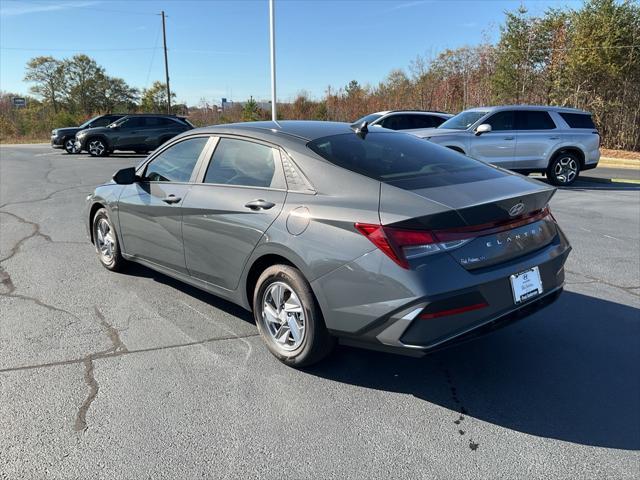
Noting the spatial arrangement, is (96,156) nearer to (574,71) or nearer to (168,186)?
(168,186)

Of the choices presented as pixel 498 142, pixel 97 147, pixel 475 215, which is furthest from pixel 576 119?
pixel 97 147

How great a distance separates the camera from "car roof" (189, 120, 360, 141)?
12.1ft

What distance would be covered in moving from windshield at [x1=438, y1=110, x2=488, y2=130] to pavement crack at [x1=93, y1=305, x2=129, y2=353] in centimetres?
991

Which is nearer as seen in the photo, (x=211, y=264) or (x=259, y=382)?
(x=259, y=382)

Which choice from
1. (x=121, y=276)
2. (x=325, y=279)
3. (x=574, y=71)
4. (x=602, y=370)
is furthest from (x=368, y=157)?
(x=574, y=71)

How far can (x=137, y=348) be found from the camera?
365 centimetres

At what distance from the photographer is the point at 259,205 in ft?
11.2

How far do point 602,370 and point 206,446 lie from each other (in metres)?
2.63

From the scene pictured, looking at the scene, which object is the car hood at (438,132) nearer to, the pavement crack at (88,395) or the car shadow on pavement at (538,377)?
the car shadow on pavement at (538,377)

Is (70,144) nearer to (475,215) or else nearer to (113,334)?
(113,334)

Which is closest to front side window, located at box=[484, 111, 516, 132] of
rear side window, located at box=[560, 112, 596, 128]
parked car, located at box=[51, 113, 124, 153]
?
rear side window, located at box=[560, 112, 596, 128]

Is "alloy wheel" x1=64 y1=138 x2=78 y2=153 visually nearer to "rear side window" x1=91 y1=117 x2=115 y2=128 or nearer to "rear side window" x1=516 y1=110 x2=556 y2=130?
Answer: "rear side window" x1=91 y1=117 x2=115 y2=128

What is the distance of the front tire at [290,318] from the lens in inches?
122

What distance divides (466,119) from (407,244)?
412 inches
